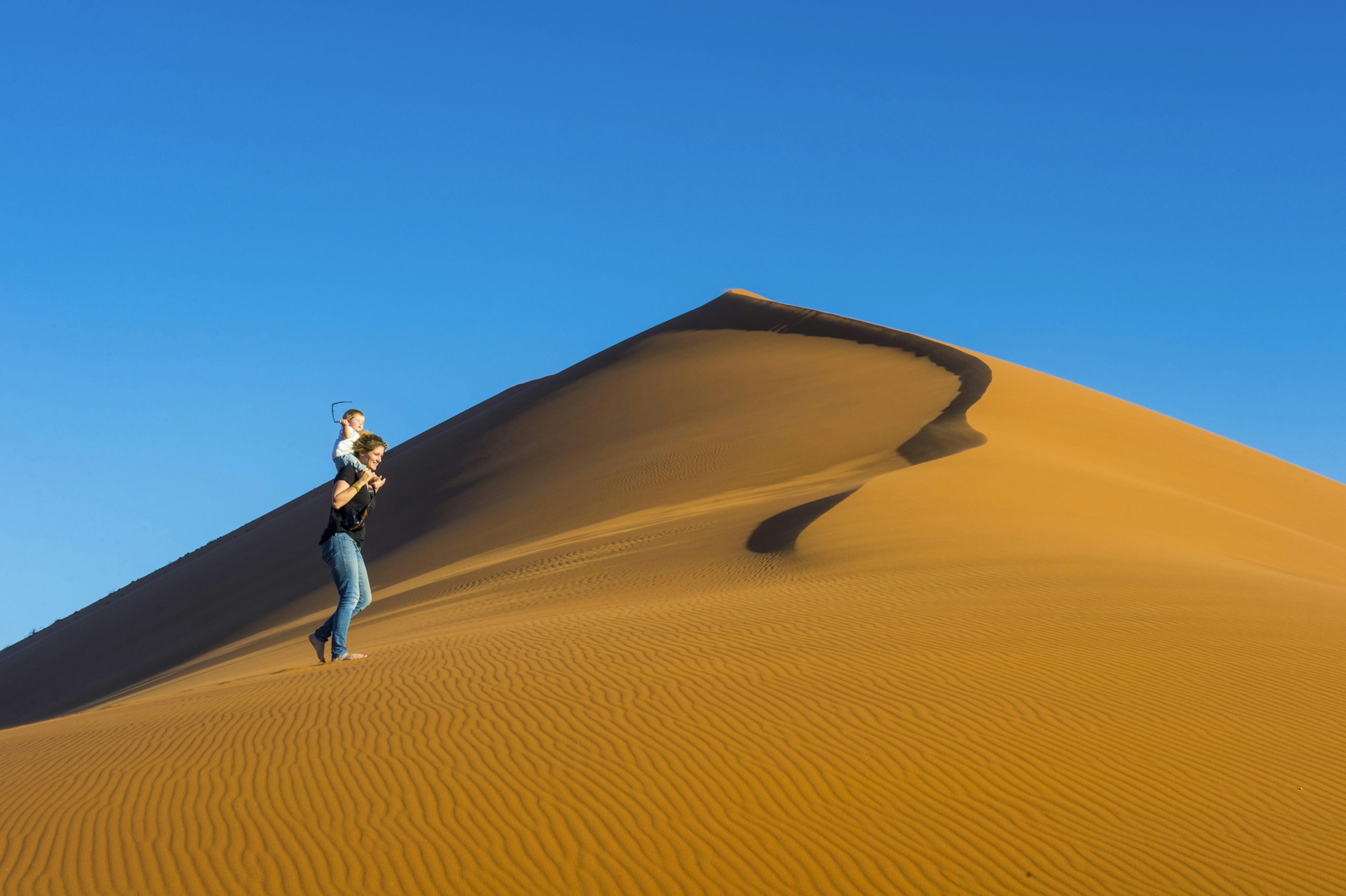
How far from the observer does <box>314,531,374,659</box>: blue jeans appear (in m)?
9.37

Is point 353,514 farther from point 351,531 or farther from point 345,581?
point 345,581

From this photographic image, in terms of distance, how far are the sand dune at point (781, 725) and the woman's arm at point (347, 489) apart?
4.61 feet

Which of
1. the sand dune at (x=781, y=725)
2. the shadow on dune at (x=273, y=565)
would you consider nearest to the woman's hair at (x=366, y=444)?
the sand dune at (x=781, y=725)

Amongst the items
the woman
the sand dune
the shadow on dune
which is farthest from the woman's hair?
the shadow on dune

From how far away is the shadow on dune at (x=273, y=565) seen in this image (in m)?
20.4

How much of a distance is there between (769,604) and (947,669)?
2.85 metres

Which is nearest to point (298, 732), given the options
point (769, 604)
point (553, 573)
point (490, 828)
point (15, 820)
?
point (15, 820)

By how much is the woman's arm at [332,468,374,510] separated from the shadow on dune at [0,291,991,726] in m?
5.74

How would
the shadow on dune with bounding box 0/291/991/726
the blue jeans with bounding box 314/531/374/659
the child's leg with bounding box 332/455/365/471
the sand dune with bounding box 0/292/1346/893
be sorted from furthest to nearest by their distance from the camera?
the shadow on dune with bounding box 0/291/991/726 → the blue jeans with bounding box 314/531/374/659 → the child's leg with bounding box 332/455/365/471 → the sand dune with bounding box 0/292/1346/893

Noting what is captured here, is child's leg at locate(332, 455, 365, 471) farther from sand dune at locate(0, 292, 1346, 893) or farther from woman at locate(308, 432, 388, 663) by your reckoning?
sand dune at locate(0, 292, 1346, 893)

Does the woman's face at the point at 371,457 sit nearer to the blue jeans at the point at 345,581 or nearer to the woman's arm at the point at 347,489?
the woman's arm at the point at 347,489

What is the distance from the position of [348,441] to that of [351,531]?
2.70 ft

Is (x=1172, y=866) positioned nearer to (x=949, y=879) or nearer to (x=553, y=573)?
(x=949, y=879)

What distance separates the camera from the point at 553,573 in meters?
14.6
